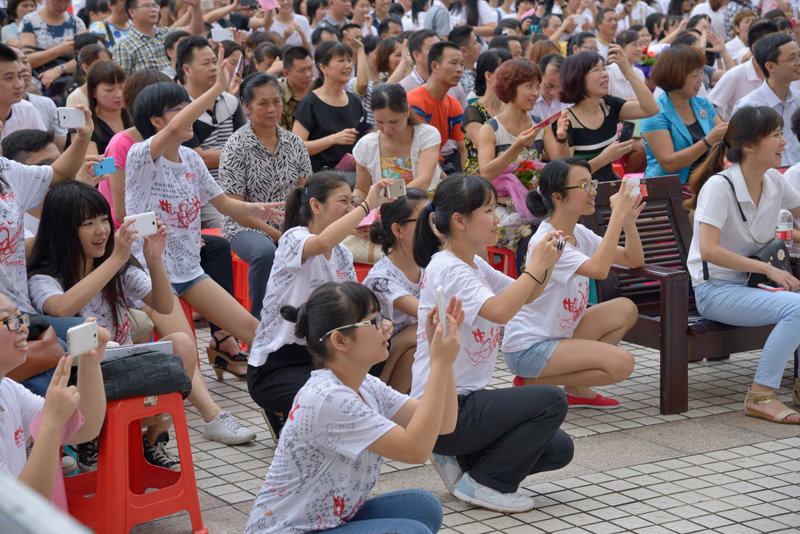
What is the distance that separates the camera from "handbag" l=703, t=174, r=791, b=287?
5043mm

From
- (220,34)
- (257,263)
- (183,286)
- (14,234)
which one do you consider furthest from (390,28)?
(14,234)

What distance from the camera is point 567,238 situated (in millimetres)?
4660

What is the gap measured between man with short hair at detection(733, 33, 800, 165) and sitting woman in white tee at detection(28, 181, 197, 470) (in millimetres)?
4686

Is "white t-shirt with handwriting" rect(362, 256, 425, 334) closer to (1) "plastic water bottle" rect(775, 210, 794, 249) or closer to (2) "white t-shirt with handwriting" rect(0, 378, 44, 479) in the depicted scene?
(2) "white t-shirt with handwriting" rect(0, 378, 44, 479)

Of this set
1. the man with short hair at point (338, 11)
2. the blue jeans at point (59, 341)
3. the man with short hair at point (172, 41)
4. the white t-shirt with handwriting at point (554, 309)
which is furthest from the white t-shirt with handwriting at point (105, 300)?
the man with short hair at point (338, 11)

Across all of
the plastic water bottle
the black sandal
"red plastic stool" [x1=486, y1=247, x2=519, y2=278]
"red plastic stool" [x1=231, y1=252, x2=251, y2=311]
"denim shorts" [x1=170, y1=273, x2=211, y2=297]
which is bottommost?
the black sandal

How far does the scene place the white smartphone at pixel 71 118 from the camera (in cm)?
428

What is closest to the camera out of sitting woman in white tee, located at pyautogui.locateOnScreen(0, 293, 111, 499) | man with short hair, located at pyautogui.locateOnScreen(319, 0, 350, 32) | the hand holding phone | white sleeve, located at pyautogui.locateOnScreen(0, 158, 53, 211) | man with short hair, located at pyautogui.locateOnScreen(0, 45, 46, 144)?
sitting woman in white tee, located at pyautogui.locateOnScreen(0, 293, 111, 499)

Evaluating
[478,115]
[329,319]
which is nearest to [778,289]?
[478,115]

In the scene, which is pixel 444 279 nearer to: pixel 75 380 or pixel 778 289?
pixel 75 380

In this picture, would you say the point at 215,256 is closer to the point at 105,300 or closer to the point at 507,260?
the point at 105,300

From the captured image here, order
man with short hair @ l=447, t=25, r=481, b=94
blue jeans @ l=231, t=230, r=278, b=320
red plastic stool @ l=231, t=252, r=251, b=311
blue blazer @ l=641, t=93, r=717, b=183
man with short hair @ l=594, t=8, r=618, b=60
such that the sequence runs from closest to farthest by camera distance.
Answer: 1. blue jeans @ l=231, t=230, r=278, b=320
2. red plastic stool @ l=231, t=252, r=251, b=311
3. blue blazer @ l=641, t=93, r=717, b=183
4. man with short hair @ l=447, t=25, r=481, b=94
5. man with short hair @ l=594, t=8, r=618, b=60
